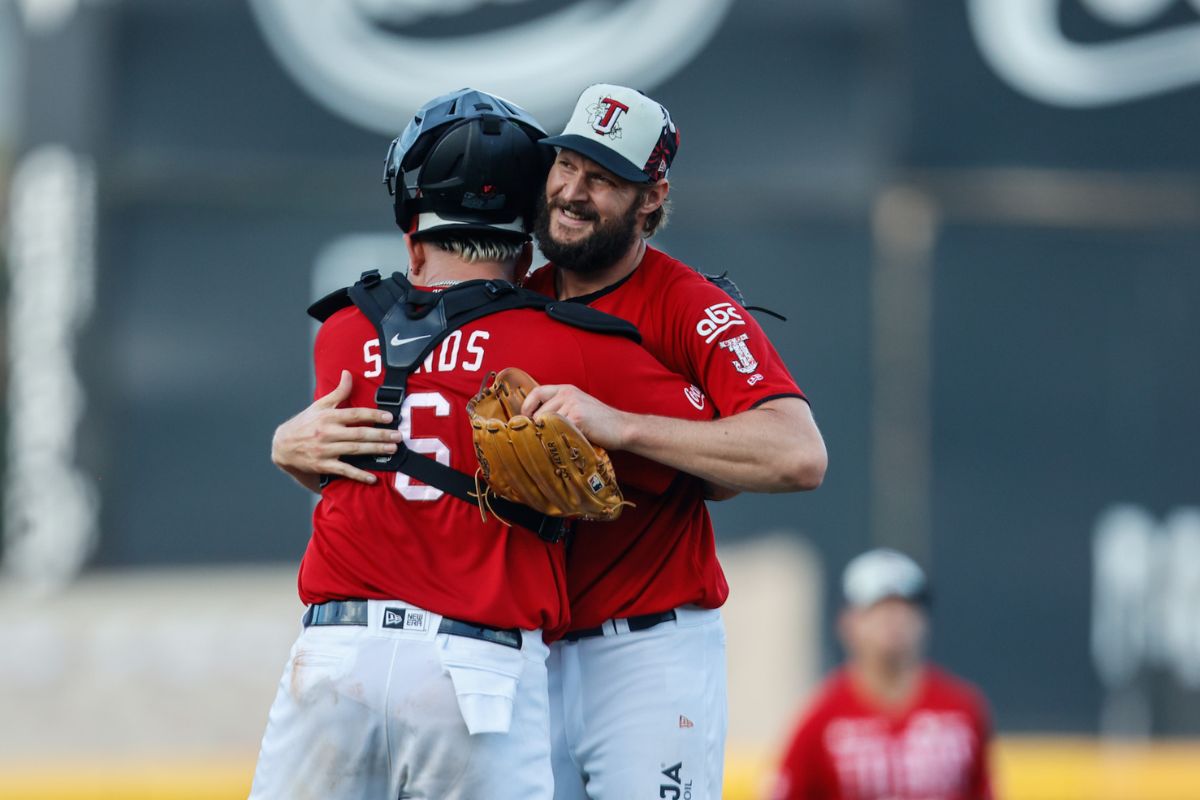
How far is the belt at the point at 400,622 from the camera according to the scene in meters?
3.51

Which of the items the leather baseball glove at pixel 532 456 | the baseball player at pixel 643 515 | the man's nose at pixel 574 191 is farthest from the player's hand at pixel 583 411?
the man's nose at pixel 574 191

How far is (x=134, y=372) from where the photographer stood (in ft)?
36.6

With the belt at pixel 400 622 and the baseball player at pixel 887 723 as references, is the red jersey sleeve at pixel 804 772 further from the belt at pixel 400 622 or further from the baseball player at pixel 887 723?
the belt at pixel 400 622

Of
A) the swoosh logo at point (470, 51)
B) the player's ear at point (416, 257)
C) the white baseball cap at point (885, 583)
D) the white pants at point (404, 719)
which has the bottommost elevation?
the white pants at point (404, 719)

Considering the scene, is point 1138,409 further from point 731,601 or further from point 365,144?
point 365,144

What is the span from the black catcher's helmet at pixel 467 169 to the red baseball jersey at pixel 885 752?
365 cm

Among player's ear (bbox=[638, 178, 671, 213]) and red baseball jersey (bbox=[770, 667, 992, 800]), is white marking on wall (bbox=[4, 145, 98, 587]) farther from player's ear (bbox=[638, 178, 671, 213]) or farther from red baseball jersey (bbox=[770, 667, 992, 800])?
player's ear (bbox=[638, 178, 671, 213])

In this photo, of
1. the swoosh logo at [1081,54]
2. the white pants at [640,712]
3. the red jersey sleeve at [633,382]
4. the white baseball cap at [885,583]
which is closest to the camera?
the red jersey sleeve at [633,382]

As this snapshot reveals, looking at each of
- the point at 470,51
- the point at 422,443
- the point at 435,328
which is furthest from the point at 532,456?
the point at 470,51

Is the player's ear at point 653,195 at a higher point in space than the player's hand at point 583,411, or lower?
higher

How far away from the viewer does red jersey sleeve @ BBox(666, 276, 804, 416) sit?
3.74 metres

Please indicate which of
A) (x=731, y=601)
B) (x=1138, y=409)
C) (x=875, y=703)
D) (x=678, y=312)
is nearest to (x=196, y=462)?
(x=731, y=601)

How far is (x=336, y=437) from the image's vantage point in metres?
3.60

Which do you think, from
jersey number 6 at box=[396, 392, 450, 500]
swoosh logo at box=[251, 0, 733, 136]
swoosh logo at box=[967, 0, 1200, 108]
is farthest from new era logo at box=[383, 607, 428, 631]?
swoosh logo at box=[967, 0, 1200, 108]
